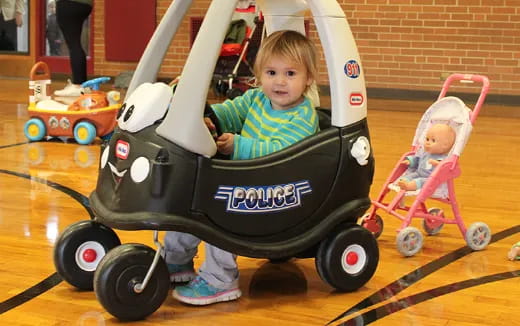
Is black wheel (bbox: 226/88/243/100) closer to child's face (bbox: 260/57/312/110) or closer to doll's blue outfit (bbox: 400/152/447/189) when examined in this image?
doll's blue outfit (bbox: 400/152/447/189)

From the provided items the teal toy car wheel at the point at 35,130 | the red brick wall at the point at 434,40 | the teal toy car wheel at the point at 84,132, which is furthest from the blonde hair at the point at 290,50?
the red brick wall at the point at 434,40

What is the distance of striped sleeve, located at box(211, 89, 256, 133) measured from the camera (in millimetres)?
2557

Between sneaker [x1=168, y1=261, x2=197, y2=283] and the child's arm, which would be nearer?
the child's arm

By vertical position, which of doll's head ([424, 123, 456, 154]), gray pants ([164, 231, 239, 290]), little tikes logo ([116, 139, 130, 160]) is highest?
little tikes logo ([116, 139, 130, 160])

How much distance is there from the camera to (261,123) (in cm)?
247

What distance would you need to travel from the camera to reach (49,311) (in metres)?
2.19

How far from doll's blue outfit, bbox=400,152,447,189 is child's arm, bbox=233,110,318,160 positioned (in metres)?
0.65

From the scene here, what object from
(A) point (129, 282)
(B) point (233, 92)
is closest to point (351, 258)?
(A) point (129, 282)

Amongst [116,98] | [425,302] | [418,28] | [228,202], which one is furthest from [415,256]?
[418,28]

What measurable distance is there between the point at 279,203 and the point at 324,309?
306 mm

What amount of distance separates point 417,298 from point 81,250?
931 mm

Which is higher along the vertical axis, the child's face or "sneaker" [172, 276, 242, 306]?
the child's face

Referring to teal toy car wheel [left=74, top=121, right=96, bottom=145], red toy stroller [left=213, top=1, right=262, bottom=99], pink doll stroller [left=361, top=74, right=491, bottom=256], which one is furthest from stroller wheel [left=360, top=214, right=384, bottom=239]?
red toy stroller [left=213, top=1, right=262, bottom=99]

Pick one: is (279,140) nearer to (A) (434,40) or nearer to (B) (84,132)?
(B) (84,132)
